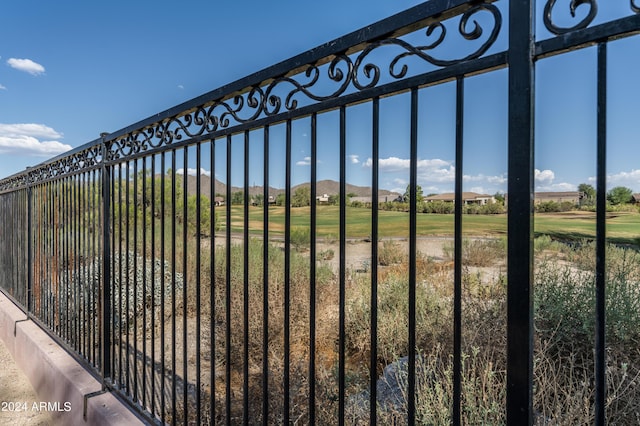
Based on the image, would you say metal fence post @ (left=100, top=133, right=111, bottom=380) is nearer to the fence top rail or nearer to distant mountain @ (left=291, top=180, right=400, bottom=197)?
the fence top rail

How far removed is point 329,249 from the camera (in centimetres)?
438

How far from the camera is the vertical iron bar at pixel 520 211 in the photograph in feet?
2.61

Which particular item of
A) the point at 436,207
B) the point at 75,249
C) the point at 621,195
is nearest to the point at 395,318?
the point at 436,207

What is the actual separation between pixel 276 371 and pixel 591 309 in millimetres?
2671

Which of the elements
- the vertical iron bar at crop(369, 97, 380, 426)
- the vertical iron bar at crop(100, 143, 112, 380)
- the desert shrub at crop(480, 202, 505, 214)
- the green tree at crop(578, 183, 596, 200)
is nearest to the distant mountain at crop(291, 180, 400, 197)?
the vertical iron bar at crop(369, 97, 380, 426)

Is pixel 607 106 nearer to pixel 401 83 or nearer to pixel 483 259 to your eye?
pixel 401 83

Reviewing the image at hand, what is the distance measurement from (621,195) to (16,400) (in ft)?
14.8

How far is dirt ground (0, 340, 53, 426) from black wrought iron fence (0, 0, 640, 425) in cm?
53

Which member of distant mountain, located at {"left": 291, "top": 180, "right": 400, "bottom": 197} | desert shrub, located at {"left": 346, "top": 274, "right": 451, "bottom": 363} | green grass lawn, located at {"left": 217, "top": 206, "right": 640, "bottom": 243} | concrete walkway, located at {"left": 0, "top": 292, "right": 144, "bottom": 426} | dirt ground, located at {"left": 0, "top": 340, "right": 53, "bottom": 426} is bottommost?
dirt ground, located at {"left": 0, "top": 340, "right": 53, "bottom": 426}

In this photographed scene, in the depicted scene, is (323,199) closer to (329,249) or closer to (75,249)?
(75,249)

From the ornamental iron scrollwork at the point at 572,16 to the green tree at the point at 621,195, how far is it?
0.57 m

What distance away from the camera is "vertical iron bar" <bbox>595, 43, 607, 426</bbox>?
729mm

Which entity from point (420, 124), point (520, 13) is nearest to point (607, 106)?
point (520, 13)

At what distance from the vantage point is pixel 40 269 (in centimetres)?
384
